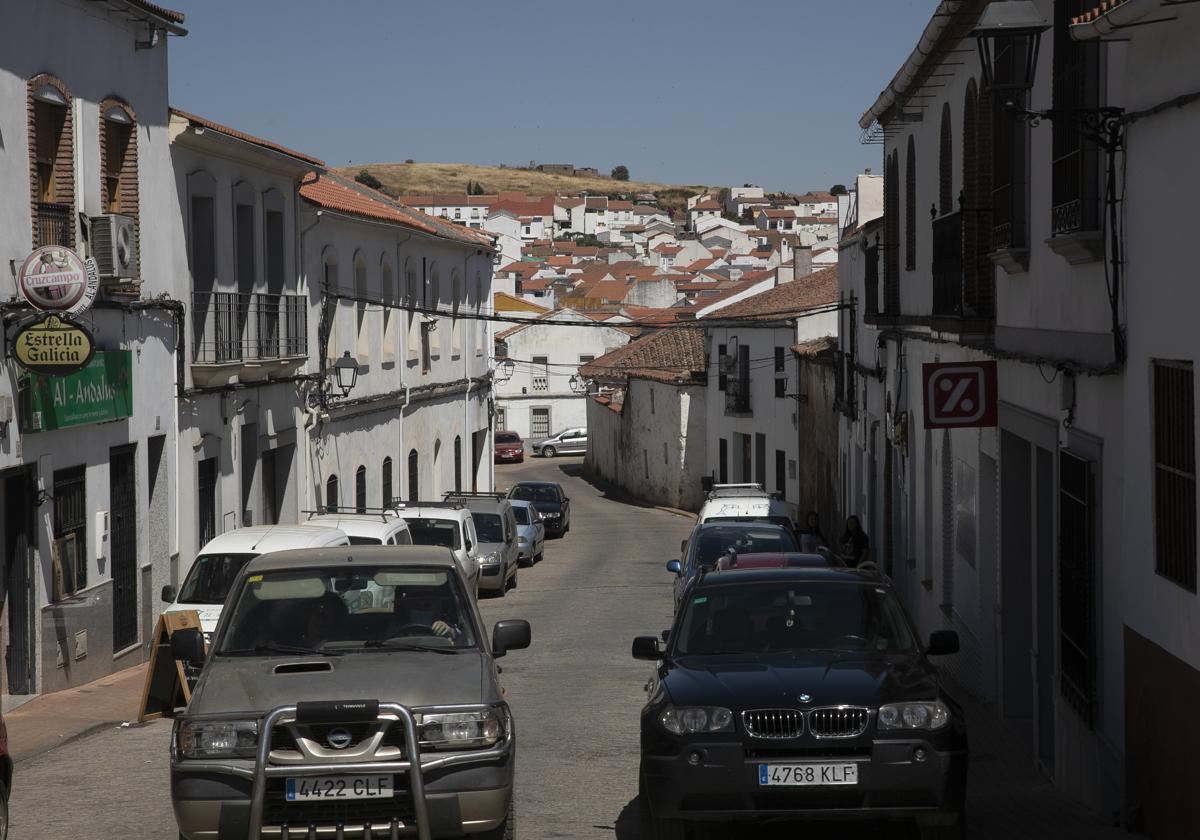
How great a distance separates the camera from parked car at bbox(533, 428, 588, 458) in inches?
3056

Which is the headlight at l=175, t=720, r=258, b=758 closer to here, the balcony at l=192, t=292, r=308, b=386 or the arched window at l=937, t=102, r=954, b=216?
the arched window at l=937, t=102, r=954, b=216

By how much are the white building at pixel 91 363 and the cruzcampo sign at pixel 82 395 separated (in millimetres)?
27

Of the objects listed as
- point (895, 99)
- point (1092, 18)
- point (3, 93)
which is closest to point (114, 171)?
point (3, 93)

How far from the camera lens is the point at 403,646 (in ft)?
28.7

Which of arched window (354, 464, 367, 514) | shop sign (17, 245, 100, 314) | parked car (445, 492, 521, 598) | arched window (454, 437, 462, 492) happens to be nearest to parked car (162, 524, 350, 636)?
shop sign (17, 245, 100, 314)

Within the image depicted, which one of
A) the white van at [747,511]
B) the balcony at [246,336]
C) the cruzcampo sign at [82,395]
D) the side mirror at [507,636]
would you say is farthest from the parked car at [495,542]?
the side mirror at [507,636]

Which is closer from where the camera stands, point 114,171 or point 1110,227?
point 1110,227

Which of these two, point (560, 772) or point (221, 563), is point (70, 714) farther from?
point (560, 772)

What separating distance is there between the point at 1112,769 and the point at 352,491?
22952mm

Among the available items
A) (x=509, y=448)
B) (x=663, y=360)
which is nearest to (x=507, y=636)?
(x=663, y=360)

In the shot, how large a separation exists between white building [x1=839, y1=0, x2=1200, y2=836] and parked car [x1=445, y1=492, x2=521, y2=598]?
10215 mm

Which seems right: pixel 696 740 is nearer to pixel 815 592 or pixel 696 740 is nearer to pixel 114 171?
pixel 815 592

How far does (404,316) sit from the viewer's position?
117ft

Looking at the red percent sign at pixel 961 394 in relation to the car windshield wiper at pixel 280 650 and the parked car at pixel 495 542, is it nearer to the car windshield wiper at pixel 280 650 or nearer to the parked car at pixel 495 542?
the car windshield wiper at pixel 280 650
